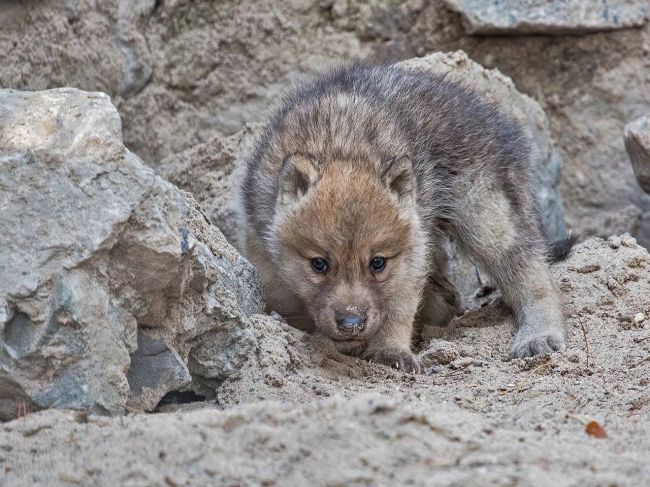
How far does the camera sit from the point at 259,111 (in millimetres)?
6938

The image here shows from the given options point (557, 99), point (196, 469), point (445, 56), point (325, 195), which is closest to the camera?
point (196, 469)

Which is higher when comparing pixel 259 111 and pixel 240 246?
pixel 259 111

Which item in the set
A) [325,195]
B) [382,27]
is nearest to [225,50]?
[382,27]

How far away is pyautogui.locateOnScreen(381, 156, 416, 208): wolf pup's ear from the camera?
15.8 feet

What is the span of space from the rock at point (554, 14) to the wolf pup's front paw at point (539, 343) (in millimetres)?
2512

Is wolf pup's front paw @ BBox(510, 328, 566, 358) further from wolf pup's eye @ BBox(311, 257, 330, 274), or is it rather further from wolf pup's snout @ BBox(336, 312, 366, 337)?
wolf pup's eye @ BBox(311, 257, 330, 274)

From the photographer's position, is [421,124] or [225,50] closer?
[421,124]

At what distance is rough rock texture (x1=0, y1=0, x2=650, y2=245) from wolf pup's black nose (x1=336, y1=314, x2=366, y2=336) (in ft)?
8.57

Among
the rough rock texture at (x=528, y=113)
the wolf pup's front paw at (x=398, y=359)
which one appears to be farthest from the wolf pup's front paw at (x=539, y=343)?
the rough rock texture at (x=528, y=113)

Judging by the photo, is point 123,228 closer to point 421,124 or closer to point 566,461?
point 566,461

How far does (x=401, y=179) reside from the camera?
4.86 meters

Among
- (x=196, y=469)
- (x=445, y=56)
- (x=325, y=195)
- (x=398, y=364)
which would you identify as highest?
(x=445, y=56)

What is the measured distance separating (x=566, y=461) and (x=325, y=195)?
6.85 ft

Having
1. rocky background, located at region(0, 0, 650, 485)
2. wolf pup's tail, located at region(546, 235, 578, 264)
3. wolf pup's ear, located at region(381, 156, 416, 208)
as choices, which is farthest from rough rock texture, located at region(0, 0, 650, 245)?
wolf pup's ear, located at region(381, 156, 416, 208)
